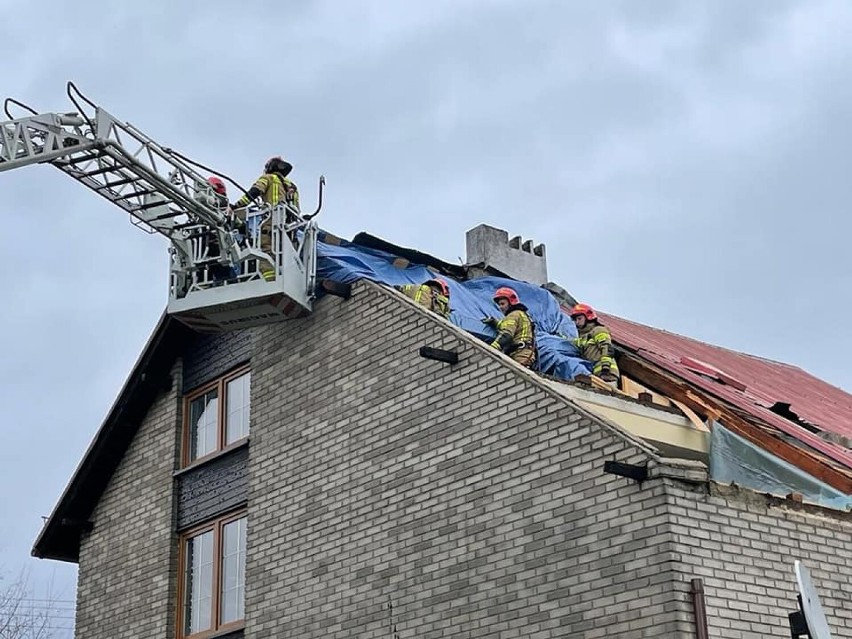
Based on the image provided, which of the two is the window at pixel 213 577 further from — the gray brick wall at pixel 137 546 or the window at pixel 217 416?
the window at pixel 217 416

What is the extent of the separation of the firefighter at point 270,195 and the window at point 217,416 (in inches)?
71.8

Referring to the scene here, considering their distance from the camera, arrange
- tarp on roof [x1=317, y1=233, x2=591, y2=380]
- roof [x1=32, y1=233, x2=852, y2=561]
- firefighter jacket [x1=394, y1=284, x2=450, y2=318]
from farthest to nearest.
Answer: roof [x1=32, y1=233, x2=852, y2=561], firefighter jacket [x1=394, y1=284, x2=450, y2=318], tarp on roof [x1=317, y1=233, x2=591, y2=380]

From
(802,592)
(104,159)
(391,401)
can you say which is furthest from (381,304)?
(802,592)

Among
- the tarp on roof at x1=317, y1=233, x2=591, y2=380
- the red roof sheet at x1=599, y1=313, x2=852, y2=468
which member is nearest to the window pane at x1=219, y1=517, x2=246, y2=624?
the tarp on roof at x1=317, y1=233, x2=591, y2=380

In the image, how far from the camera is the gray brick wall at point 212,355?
1595 cm

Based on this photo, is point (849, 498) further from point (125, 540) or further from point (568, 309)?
point (125, 540)

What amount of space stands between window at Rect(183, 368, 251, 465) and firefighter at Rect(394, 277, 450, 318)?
8.30 feet

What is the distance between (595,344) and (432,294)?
6.31ft

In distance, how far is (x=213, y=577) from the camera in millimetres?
15227

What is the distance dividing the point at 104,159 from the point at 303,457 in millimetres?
4134

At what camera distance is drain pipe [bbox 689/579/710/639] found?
31.1ft

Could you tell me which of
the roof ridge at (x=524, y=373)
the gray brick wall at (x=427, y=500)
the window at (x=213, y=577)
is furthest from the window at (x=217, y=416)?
the roof ridge at (x=524, y=373)

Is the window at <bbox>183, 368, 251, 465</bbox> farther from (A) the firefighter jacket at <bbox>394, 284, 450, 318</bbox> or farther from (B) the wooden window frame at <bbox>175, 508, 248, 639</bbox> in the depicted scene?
(A) the firefighter jacket at <bbox>394, 284, 450, 318</bbox>

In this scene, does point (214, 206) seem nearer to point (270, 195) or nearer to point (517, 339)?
point (270, 195)
